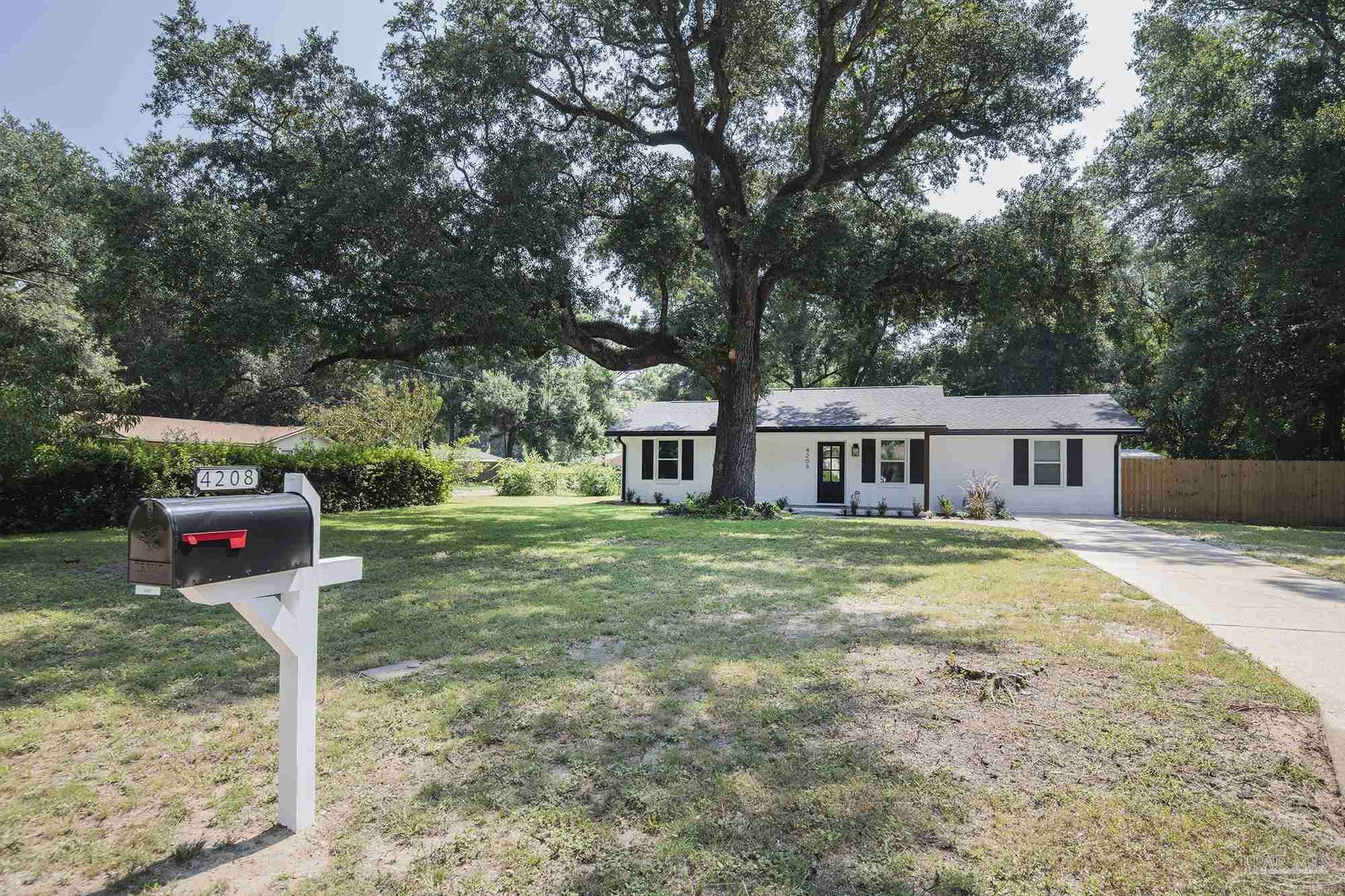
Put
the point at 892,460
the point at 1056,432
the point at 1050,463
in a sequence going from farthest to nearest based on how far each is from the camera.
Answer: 1. the point at 892,460
2. the point at 1050,463
3. the point at 1056,432

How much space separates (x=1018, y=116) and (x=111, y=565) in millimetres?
17045

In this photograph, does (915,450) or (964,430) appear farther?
(964,430)

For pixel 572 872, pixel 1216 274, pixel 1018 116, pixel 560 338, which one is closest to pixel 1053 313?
pixel 1018 116

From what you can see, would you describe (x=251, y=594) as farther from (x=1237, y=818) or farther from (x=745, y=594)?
(x=745, y=594)

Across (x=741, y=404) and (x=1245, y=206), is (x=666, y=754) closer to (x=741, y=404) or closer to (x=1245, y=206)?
(x=741, y=404)

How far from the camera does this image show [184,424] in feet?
84.6

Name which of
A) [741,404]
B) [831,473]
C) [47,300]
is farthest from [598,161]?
[47,300]

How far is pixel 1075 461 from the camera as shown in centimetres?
1833

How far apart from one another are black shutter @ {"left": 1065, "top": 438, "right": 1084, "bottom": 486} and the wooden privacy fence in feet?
3.43

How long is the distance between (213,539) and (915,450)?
727 inches

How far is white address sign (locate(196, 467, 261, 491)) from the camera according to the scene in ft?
6.91

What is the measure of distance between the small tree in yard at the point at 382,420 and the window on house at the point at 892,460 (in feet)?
48.0

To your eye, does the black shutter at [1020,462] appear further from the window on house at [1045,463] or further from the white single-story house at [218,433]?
the white single-story house at [218,433]

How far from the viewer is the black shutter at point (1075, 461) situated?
18.3 m
